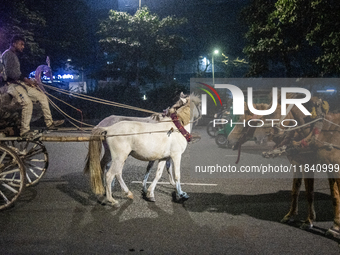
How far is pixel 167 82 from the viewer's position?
1066 inches

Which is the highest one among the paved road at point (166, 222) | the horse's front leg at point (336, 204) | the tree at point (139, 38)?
the tree at point (139, 38)

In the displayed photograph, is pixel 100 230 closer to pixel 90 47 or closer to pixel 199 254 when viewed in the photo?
pixel 199 254

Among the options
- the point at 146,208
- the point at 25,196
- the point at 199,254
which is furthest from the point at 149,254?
the point at 25,196

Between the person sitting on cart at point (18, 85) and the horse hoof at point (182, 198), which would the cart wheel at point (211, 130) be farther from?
the person sitting on cart at point (18, 85)

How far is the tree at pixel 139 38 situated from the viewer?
855 inches

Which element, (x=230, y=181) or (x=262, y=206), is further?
(x=230, y=181)

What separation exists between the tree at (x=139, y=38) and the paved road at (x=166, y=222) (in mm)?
16621

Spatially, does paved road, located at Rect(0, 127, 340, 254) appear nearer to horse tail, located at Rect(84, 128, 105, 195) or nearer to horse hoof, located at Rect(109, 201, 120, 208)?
horse hoof, located at Rect(109, 201, 120, 208)

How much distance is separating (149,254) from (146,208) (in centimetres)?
164

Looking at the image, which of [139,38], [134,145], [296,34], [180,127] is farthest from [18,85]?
[139,38]

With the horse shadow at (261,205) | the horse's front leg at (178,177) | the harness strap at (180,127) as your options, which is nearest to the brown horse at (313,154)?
the horse shadow at (261,205)

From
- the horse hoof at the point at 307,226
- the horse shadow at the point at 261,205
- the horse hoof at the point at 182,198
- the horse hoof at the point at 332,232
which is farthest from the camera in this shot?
the horse hoof at the point at 182,198

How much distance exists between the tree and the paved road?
16621 millimetres

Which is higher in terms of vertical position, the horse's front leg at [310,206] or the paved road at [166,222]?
the horse's front leg at [310,206]
